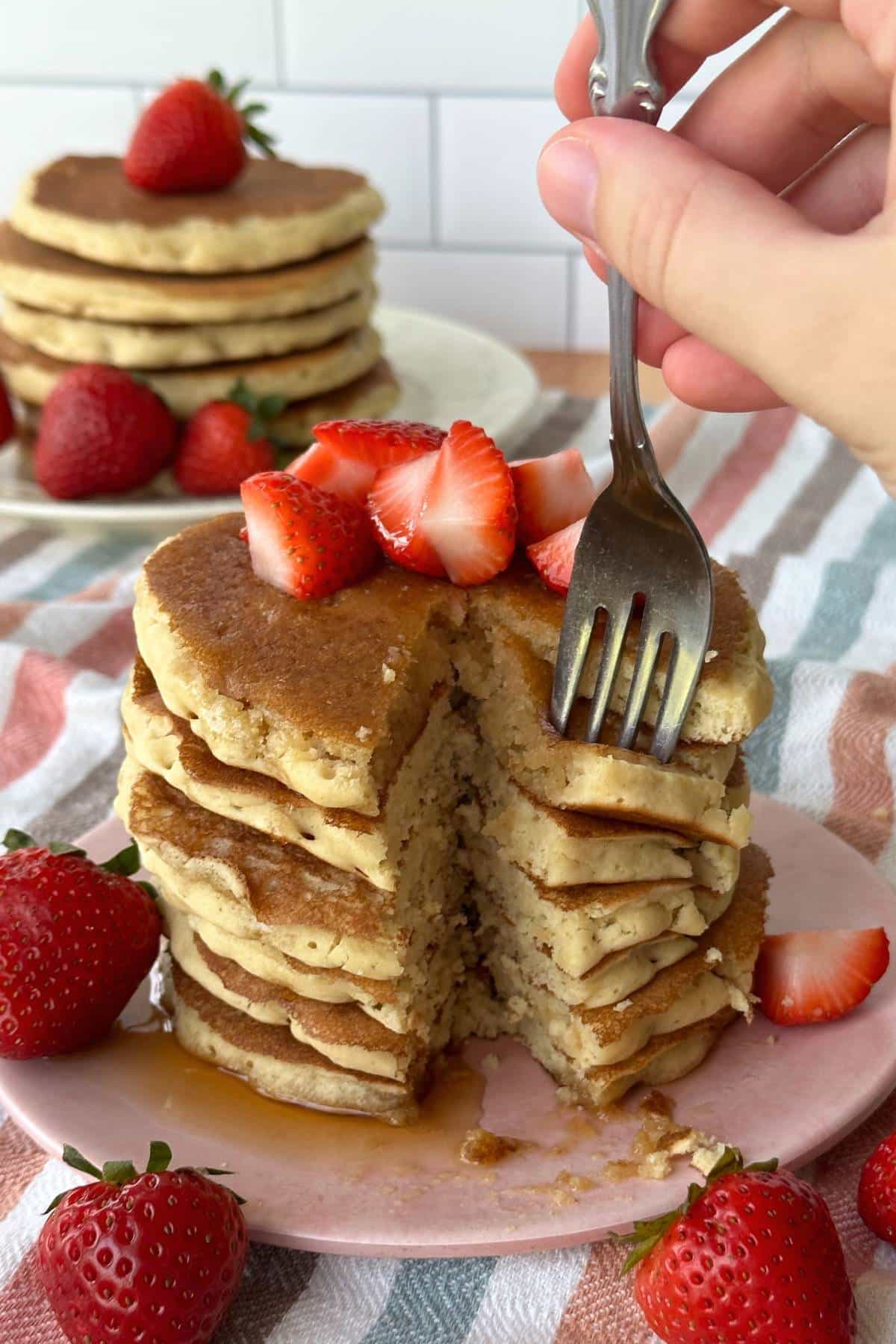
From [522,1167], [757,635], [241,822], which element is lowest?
[522,1167]

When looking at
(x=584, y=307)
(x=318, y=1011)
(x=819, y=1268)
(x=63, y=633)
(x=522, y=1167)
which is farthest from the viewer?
(x=584, y=307)

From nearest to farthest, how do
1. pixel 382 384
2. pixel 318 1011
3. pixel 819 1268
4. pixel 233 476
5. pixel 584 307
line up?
pixel 819 1268 < pixel 318 1011 < pixel 233 476 < pixel 382 384 < pixel 584 307

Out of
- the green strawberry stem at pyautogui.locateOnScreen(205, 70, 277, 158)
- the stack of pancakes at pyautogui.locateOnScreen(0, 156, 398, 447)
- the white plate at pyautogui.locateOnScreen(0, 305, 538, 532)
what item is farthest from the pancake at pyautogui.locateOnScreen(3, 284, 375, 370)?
the green strawberry stem at pyautogui.locateOnScreen(205, 70, 277, 158)

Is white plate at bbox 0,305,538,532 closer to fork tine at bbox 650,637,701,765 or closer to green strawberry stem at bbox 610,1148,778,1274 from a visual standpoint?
fork tine at bbox 650,637,701,765

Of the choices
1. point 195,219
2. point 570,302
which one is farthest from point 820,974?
point 570,302

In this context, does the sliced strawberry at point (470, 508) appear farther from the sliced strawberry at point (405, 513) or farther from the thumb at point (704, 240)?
the thumb at point (704, 240)

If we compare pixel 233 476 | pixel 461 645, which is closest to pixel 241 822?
pixel 461 645

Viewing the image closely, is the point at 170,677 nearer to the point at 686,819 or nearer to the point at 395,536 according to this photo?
the point at 395,536
